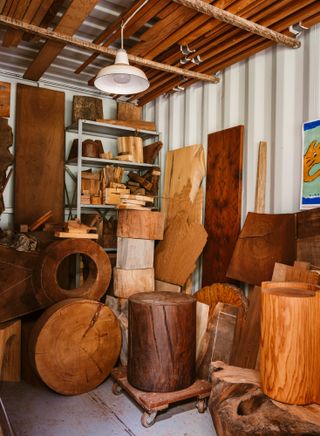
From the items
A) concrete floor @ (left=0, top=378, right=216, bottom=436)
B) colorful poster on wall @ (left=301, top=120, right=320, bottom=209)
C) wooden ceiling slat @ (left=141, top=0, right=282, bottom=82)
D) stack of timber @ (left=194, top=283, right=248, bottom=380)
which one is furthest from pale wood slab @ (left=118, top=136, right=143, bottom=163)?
concrete floor @ (left=0, top=378, right=216, bottom=436)

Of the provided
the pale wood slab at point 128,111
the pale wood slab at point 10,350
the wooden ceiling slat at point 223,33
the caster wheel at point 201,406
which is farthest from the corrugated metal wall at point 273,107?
the pale wood slab at point 10,350

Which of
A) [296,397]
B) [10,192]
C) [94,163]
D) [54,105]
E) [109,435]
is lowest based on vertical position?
[109,435]

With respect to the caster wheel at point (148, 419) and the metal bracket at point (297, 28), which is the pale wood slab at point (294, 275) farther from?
the metal bracket at point (297, 28)

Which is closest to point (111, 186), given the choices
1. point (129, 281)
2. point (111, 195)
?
point (111, 195)

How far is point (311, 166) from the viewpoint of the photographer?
3.01 m

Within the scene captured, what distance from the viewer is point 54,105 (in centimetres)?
485

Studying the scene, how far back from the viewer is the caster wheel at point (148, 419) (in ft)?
8.96

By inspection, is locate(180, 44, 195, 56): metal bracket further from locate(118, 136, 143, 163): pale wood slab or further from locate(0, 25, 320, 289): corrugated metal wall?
locate(118, 136, 143, 163): pale wood slab

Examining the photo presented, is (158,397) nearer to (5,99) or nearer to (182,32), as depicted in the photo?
(182,32)

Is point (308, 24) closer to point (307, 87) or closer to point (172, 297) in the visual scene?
point (307, 87)

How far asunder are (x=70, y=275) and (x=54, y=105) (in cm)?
221

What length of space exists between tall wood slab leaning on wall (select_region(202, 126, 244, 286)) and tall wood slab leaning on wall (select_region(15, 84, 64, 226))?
2025 millimetres

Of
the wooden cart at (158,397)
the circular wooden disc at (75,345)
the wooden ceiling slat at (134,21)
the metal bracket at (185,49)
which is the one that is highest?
the wooden ceiling slat at (134,21)

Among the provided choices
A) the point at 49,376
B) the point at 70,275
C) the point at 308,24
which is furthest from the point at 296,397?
the point at 70,275
